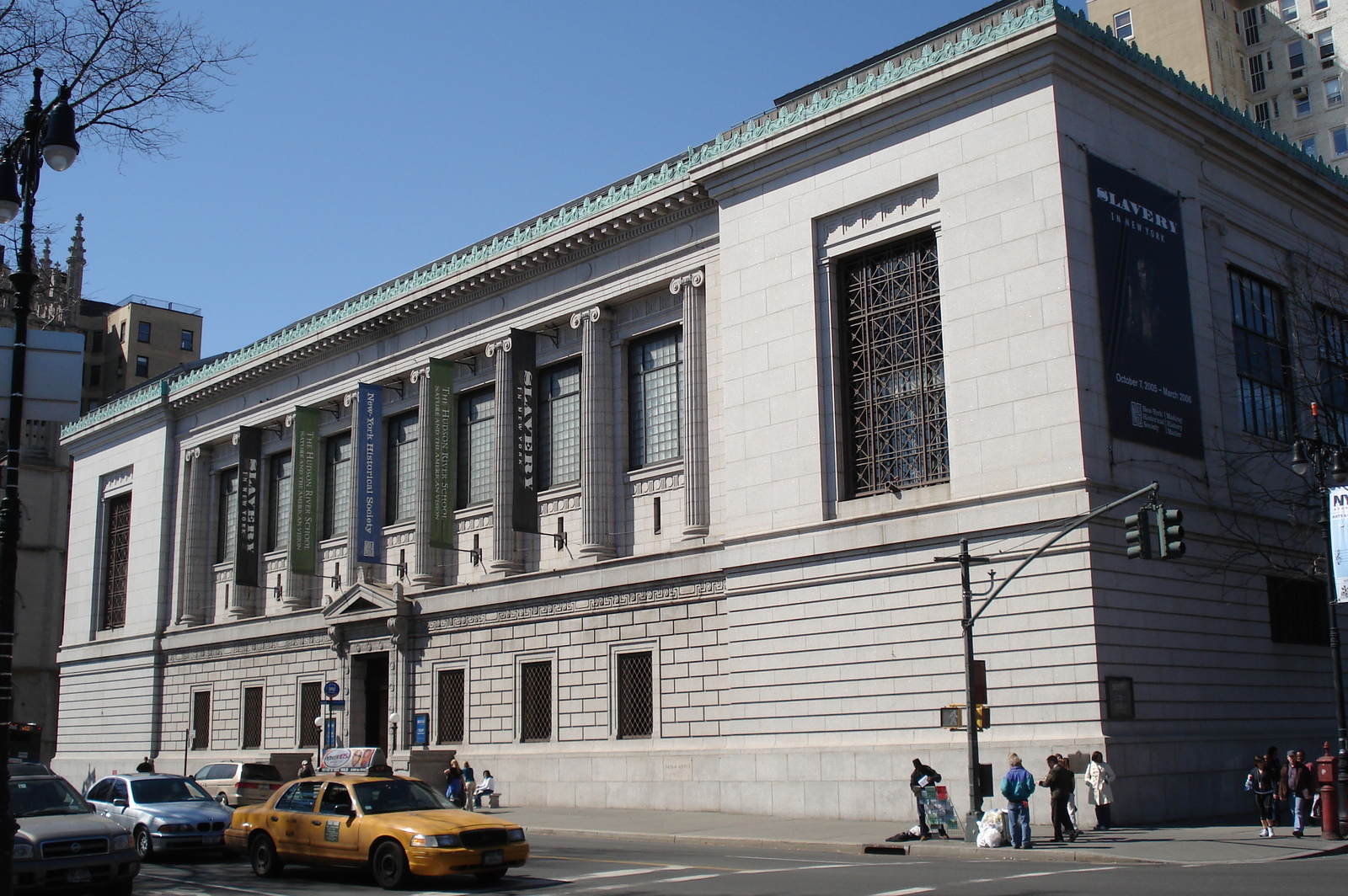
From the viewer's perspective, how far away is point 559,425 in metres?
41.4

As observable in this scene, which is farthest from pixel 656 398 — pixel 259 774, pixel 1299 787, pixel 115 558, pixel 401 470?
pixel 115 558

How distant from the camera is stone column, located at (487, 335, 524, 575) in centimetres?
4100

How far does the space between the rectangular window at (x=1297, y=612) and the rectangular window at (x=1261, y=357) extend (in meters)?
4.00

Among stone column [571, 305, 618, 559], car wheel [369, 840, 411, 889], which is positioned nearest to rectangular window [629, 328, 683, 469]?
stone column [571, 305, 618, 559]

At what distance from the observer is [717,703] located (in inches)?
1339

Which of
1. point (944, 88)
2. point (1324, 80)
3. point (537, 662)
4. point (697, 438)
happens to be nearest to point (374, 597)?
point (537, 662)

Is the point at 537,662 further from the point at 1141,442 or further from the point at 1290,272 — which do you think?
the point at 1290,272

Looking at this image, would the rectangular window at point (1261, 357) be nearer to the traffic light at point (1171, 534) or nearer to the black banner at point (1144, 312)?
the black banner at point (1144, 312)

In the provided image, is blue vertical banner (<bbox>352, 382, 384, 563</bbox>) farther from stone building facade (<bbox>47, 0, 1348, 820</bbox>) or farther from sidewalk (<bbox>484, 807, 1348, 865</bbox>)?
sidewalk (<bbox>484, 807, 1348, 865</bbox>)

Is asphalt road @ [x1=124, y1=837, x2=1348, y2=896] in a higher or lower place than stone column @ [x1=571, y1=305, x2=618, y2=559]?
lower

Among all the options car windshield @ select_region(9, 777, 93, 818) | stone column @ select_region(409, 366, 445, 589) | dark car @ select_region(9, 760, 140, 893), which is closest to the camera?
dark car @ select_region(9, 760, 140, 893)

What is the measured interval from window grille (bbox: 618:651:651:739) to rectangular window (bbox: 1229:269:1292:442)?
17.8 metres

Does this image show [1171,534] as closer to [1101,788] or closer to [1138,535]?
[1138,535]

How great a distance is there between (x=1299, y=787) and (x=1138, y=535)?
6.81 metres
